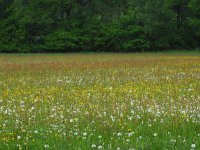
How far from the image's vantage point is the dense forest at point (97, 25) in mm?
61750

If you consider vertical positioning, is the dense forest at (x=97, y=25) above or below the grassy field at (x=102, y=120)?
above

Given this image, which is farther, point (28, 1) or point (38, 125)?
point (28, 1)

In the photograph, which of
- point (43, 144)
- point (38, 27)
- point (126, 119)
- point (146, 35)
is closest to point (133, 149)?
point (43, 144)

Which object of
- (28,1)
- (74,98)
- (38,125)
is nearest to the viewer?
(38,125)

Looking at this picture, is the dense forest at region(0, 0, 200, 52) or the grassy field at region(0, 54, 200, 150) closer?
the grassy field at region(0, 54, 200, 150)

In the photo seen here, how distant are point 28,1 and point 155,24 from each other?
965 inches

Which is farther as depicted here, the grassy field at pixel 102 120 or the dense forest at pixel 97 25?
the dense forest at pixel 97 25

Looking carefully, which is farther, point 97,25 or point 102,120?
point 97,25

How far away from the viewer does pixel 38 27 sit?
67.4 meters

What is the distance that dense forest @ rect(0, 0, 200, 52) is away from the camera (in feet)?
203

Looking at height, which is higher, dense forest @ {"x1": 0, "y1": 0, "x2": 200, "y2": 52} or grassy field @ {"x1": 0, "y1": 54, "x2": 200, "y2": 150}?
Result: dense forest @ {"x1": 0, "y1": 0, "x2": 200, "y2": 52}

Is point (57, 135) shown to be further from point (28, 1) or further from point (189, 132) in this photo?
point (28, 1)

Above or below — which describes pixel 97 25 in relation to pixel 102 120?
above

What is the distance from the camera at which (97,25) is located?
6775cm
